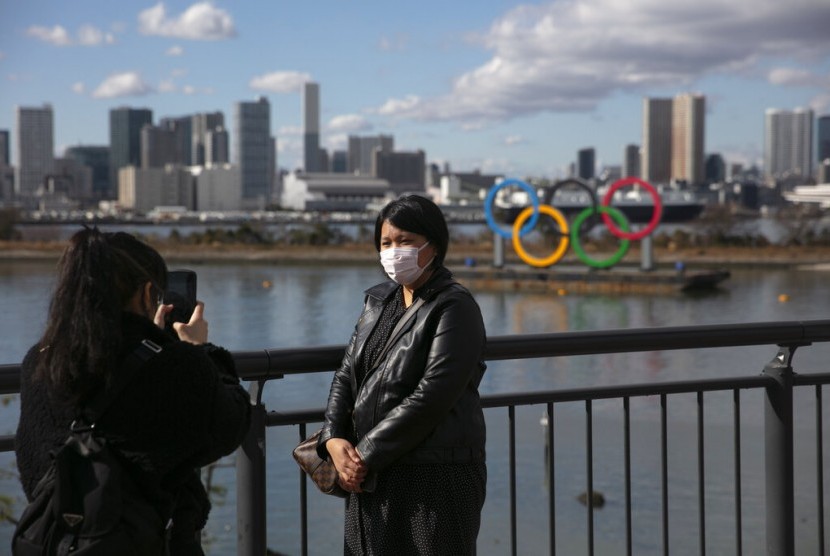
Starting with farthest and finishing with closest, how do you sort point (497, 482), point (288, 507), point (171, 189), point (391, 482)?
point (171, 189), point (497, 482), point (288, 507), point (391, 482)

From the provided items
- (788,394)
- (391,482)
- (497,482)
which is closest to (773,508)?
(788,394)

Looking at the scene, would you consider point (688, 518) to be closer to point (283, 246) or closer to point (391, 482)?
point (391, 482)

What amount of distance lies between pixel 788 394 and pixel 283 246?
83.6 m

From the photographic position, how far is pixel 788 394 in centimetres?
406

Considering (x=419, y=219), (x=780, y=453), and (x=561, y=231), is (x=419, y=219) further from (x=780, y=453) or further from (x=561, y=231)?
(x=561, y=231)

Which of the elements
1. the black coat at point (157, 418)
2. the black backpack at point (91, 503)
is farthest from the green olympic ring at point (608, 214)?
the black backpack at point (91, 503)

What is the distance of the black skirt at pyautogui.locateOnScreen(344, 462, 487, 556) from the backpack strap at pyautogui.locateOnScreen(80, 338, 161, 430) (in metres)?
0.98

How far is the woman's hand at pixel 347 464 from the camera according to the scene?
299 cm

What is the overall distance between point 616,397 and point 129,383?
2002mm

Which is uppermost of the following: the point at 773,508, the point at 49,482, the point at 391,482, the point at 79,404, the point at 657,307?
the point at 79,404

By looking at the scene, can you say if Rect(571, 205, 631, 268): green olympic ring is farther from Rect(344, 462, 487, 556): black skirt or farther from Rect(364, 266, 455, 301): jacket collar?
Rect(344, 462, 487, 556): black skirt

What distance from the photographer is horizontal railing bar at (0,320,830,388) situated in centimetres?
321

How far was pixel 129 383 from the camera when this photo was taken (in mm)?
2254

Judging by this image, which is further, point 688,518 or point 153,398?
point 688,518
